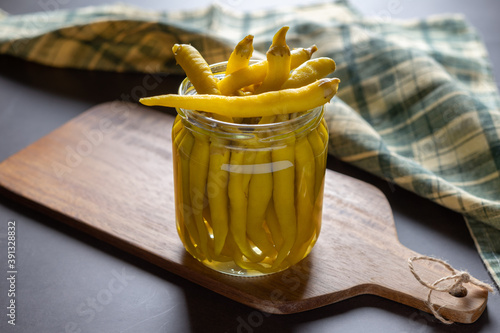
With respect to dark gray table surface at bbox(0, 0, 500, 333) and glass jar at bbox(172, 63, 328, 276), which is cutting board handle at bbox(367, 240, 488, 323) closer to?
dark gray table surface at bbox(0, 0, 500, 333)

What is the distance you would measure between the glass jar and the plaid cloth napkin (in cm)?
31

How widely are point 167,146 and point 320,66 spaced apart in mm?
449

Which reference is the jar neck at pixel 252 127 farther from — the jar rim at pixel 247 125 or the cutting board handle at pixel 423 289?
the cutting board handle at pixel 423 289

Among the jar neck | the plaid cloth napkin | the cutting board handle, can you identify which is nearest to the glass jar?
the jar neck

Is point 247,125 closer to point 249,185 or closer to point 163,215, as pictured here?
point 249,185

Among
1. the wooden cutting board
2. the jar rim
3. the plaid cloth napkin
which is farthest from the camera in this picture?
the plaid cloth napkin

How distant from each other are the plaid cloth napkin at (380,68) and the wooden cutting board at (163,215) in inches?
5.0

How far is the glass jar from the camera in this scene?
715mm

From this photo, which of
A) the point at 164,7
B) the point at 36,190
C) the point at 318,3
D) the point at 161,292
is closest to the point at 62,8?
the point at 164,7

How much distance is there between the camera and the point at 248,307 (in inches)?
31.4

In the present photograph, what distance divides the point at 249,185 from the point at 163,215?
0.85ft

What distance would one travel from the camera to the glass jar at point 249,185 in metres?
0.71

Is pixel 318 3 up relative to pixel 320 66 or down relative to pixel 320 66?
down

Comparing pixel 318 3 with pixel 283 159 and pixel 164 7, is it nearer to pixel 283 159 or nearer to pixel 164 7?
pixel 164 7
